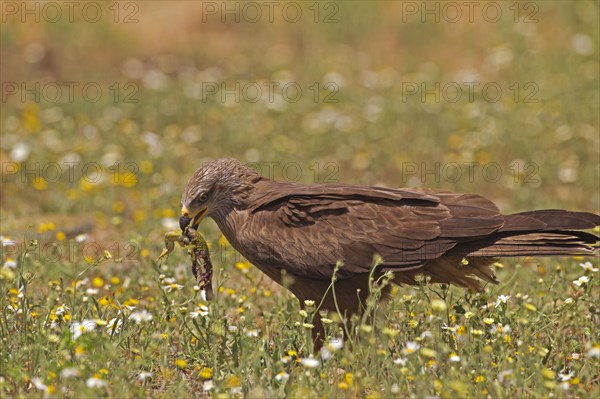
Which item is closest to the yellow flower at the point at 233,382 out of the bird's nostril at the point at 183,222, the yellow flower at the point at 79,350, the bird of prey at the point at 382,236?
the yellow flower at the point at 79,350

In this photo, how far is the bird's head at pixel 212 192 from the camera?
602cm

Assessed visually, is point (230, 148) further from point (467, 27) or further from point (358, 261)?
point (358, 261)

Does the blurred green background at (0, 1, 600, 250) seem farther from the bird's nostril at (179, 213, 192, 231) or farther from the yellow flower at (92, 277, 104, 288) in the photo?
the bird's nostril at (179, 213, 192, 231)

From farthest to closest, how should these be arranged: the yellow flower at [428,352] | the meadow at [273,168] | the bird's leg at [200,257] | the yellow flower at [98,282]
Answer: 1. the yellow flower at [98,282]
2. the bird's leg at [200,257]
3. the meadow at [273,168]
4. the yellow flower at [428,352]

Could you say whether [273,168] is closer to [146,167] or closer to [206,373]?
[146,167]

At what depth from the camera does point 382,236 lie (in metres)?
5.62

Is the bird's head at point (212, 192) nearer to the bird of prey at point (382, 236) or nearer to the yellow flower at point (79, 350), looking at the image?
the bird of prey at point (382, 236)

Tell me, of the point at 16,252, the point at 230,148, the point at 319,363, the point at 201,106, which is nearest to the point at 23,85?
the point at 201,106

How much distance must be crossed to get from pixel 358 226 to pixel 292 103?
707 cm

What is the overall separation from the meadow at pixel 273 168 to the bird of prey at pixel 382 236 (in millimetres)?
204

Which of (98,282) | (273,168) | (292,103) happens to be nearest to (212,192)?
(98,282)

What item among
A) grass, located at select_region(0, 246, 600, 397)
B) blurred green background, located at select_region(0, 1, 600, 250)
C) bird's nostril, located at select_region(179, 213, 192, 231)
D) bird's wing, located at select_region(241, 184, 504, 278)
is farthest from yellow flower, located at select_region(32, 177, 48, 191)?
bird's wing, located at select_region(241, 184, 504, 278)

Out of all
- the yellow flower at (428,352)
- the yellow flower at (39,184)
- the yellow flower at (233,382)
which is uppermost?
the yellow flower at (428,352)

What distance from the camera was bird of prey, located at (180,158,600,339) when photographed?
218 inches
